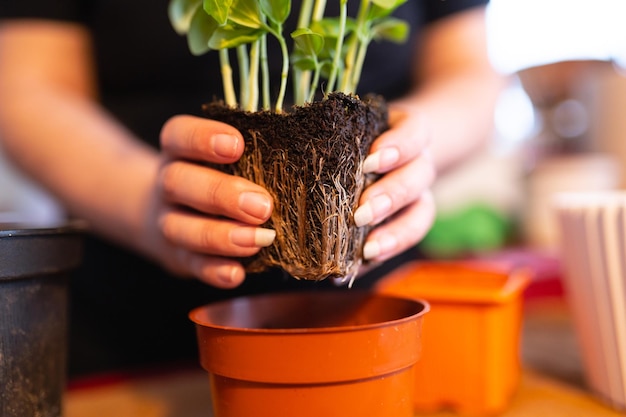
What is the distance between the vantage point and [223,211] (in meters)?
0.40

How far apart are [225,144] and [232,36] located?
0.08 m

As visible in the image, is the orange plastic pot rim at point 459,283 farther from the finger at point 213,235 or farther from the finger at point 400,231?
the finger at point 213,235

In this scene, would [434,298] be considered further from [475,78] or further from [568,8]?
[568,8]

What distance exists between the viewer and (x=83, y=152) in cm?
62

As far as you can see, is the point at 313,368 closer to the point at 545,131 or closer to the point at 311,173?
the point at 311,173

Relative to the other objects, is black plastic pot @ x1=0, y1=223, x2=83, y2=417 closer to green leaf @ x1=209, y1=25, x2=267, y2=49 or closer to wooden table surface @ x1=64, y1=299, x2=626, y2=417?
wooden table surface @ x1=64, y1=299, x2=626, y2=417

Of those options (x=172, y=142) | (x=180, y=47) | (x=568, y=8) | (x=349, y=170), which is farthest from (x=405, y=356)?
(x=568, y=8)

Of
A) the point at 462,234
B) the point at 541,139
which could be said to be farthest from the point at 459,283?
the point at 541,139

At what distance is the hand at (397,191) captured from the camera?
399 mm

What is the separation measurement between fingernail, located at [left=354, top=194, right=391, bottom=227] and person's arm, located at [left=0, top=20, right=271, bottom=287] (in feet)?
0.36

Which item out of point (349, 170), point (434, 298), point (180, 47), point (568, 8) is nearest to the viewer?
point (349, 170)

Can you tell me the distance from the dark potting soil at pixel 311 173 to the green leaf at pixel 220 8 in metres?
0.07

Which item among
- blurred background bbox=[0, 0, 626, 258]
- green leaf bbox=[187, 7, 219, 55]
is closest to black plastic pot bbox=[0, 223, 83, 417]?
green leaf bbox=[187, 7, 219, 55]

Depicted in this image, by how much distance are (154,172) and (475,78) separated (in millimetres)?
423
